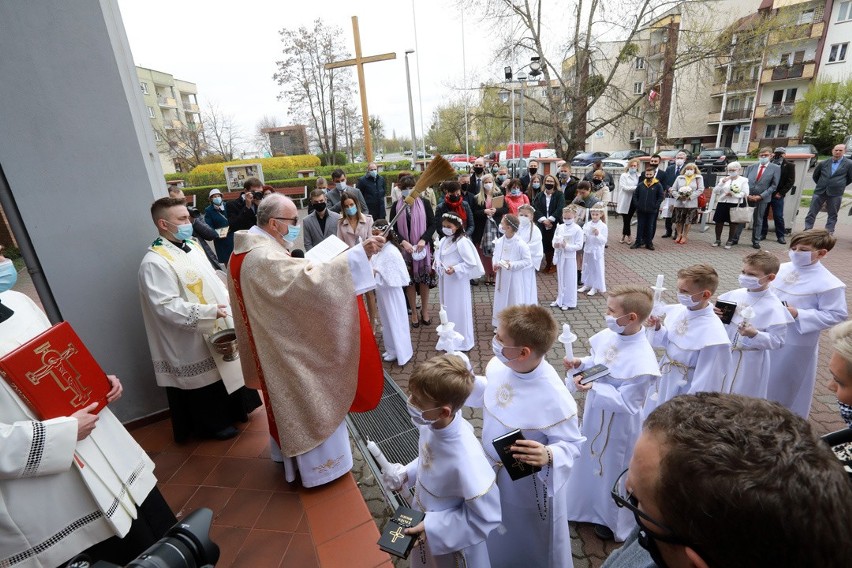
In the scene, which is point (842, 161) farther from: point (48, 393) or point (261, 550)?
point (48, 393)

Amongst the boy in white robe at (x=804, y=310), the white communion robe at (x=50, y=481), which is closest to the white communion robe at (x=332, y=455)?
the white communion robe at (x=50, y=481)

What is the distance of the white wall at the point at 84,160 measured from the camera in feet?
10.0

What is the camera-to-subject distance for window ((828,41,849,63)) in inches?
1260

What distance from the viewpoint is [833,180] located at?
9.49 metres

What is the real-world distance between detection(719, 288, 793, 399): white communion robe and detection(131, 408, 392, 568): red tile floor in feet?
9.84

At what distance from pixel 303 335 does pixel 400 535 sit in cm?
166

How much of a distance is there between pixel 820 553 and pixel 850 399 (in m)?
1.62

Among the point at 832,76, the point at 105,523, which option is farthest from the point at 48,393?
the point at 832,76

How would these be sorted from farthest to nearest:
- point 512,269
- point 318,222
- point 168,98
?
point 168,98 → point 318,222 → point 512,269

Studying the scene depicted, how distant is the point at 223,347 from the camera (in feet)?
11.7

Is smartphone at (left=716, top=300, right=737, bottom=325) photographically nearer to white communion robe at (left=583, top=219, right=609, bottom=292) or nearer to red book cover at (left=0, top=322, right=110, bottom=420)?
red book cover at (left=0, top=322, right=110, bottom=420)

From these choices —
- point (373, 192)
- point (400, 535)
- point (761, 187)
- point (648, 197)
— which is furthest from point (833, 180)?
point (400, 535)

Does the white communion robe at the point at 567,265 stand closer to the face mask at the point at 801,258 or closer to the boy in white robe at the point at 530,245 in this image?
the boy in white robe at the point at 530,245

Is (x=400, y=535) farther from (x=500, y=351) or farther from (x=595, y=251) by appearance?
(x=595, y=251)
